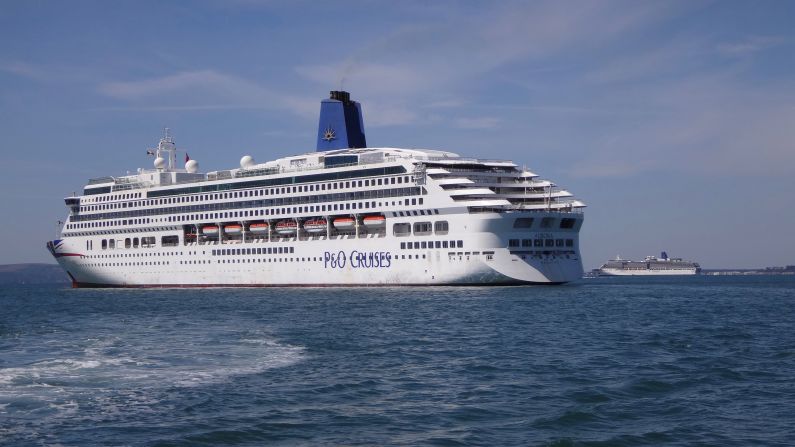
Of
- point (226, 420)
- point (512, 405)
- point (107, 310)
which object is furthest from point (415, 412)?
point (107, 310)

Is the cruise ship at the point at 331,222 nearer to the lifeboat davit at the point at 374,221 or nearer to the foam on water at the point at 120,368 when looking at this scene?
the lifeboat davit at the point at 374,221

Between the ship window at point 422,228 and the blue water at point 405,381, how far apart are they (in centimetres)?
2656

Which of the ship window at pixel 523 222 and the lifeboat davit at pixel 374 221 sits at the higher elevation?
the lifeboat davit at pixel 374 221

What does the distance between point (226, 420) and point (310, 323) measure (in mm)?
21884

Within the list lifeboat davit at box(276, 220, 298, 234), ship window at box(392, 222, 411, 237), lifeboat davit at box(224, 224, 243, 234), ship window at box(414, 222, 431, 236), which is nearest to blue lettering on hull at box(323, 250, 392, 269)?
ship window at box(392, 222, 411, 237)

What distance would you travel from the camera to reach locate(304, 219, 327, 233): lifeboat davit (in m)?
79.1

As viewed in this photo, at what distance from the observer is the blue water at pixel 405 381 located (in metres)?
17.4

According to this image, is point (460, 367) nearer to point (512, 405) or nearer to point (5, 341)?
point (512, 405)

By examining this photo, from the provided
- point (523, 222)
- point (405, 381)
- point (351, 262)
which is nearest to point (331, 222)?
point (351, 262)

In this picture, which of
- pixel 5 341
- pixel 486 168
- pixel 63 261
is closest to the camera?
pixel 5 341

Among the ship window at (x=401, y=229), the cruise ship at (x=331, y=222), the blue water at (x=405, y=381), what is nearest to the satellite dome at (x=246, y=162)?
the cruise ship at (x=331, y=222)

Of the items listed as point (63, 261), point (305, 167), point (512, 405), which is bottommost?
point (512, 405)

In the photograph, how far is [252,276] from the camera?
272 feet

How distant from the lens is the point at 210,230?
292 ft
